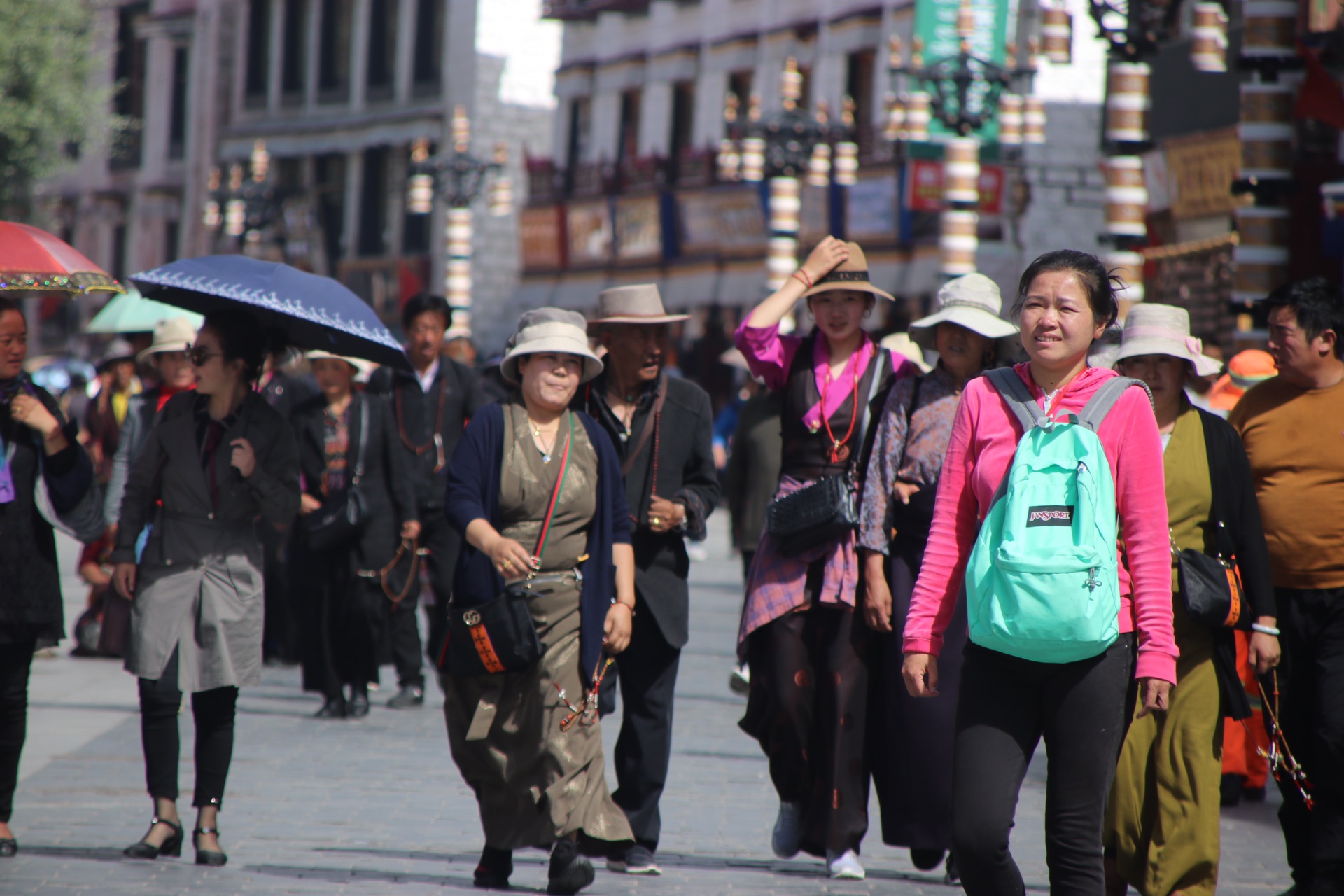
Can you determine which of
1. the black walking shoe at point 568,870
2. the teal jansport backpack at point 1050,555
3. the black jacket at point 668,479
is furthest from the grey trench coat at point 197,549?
the teal jansport backpack at point 1050,555

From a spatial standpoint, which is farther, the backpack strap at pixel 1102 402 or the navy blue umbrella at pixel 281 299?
the navy blue umbrella at pixel 281 299

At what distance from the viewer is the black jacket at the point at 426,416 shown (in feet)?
34.0

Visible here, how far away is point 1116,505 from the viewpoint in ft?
14.7

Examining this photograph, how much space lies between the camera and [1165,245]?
22.3 m

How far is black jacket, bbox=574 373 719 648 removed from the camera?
672 centimetres

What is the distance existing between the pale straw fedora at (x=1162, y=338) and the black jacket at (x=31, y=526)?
140 inches

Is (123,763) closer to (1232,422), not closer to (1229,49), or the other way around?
(1232,422)

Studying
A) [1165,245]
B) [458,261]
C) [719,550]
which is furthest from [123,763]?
[458,261]

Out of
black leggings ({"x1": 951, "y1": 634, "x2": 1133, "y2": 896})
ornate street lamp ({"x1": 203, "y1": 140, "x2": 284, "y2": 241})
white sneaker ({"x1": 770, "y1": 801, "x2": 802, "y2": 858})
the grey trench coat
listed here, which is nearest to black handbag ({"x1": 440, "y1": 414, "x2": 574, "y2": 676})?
the grey trench coat

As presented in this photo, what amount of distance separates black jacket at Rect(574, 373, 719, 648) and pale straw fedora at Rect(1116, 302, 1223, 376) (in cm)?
151

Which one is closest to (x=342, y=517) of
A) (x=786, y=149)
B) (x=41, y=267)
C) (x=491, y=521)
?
(x=41, y=267)

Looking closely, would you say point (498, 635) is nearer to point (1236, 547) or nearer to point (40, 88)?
point (1236, 547)

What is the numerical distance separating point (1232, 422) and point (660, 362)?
79.4 inches

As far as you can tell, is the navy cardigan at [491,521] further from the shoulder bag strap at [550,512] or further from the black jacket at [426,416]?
the black jacket at [426,416]
